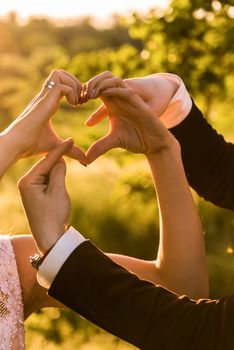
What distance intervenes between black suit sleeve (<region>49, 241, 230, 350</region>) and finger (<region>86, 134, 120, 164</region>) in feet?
1.77

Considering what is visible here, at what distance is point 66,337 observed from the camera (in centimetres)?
482

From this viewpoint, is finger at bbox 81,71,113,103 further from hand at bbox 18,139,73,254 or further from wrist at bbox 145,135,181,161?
hand at bbox 18,139,73,254

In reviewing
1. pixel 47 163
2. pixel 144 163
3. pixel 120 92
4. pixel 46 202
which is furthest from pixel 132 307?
pixel 144 163

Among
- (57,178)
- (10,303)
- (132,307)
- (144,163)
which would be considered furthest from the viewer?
(144,163)

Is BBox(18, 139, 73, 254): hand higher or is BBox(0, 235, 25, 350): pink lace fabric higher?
BBox(18, 139, 73, 254): hand

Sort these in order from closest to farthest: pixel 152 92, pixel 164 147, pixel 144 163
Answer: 1. pixel 164 147
2. pixel 152 92
3. pixel 144 163

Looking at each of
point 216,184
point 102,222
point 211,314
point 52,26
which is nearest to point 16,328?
point 216,184

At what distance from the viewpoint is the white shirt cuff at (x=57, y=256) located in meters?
1.62

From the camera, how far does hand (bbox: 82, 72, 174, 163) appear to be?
6.71ft

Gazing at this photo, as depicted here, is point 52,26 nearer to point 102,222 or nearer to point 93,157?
point 102,222

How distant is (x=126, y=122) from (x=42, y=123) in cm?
33

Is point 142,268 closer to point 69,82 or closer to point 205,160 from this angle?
point 205,160

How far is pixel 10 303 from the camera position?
7.87 ft

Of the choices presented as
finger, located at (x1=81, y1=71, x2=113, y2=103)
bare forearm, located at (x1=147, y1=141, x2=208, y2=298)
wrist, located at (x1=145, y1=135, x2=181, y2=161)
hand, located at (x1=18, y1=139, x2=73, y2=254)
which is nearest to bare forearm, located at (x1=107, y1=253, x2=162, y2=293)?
bare forearm, located at (x1=147, y1=141, x2=208, y2=298)
